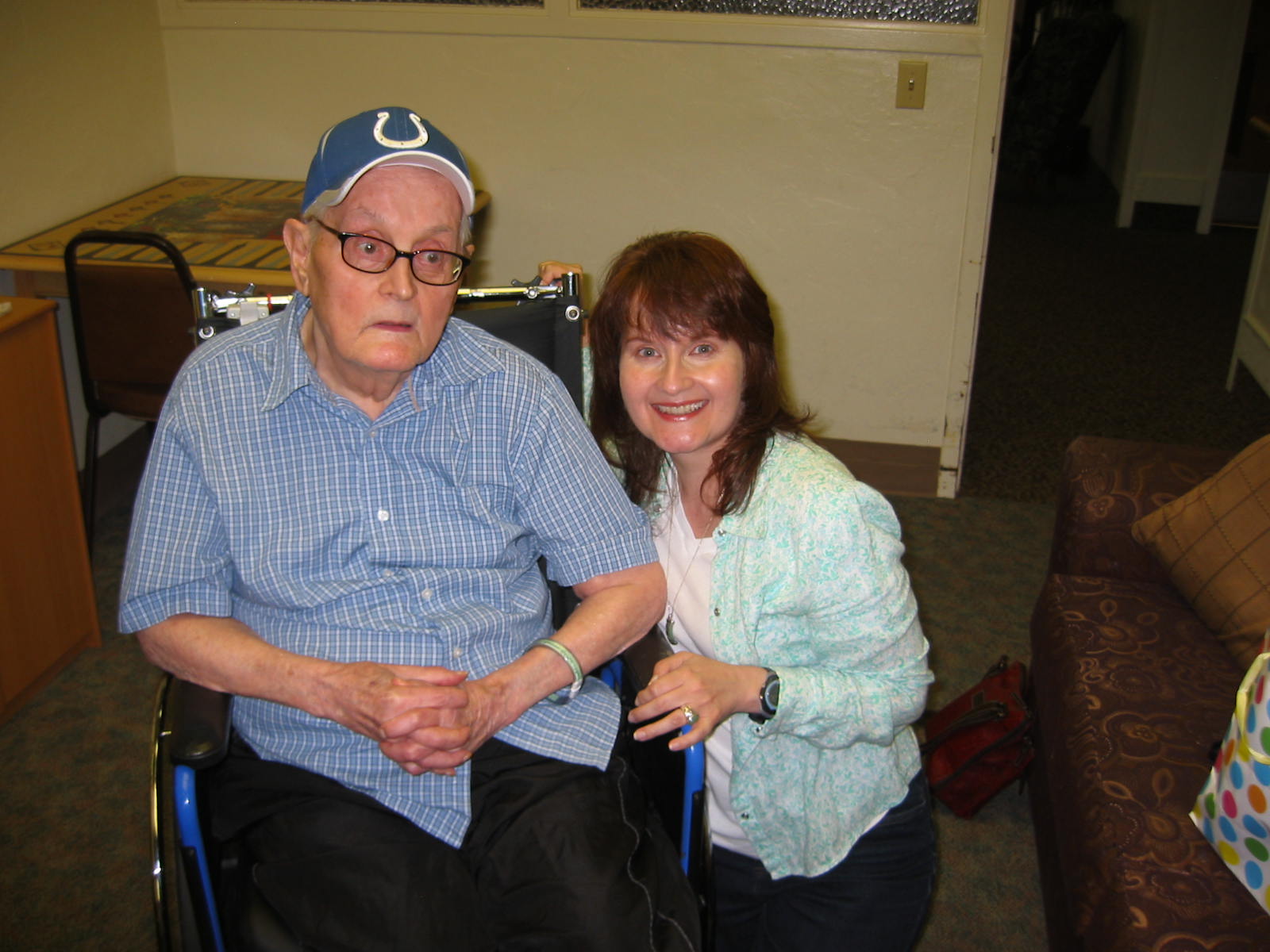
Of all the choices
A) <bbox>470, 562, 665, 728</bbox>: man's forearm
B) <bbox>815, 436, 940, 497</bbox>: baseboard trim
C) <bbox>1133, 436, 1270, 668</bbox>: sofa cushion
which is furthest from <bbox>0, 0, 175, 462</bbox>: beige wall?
<bbox>1133, 436, 1270, 668</bbox>: sofa cushion

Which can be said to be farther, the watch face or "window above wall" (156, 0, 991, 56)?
"window above wall" (156, 0, 991, 56)

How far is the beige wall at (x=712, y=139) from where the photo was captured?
10.1ft

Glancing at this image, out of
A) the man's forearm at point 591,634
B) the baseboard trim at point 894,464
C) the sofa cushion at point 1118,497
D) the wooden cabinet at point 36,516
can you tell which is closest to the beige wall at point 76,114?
the wooden cabinet at point 36,516

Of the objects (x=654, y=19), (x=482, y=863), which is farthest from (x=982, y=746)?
(x=654, y=19)

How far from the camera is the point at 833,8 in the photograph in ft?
10.0

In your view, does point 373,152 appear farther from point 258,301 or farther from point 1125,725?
point 1125,725

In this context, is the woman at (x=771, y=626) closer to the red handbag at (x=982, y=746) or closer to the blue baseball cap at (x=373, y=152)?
the blue baseball cap at (x=373, y=152)

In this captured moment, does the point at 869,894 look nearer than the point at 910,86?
Yes

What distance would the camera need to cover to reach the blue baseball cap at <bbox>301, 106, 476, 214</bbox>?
1.34m

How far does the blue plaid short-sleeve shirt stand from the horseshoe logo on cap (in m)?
0.28

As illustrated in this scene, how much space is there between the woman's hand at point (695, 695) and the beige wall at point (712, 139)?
7.21ft

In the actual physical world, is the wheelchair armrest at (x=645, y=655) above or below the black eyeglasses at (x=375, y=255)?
below

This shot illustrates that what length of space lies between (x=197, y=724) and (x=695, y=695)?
557mm

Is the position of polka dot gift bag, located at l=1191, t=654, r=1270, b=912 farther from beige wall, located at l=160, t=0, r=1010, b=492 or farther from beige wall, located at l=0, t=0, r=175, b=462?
beige wall, located at l=0, t=0, r=175, b=462
